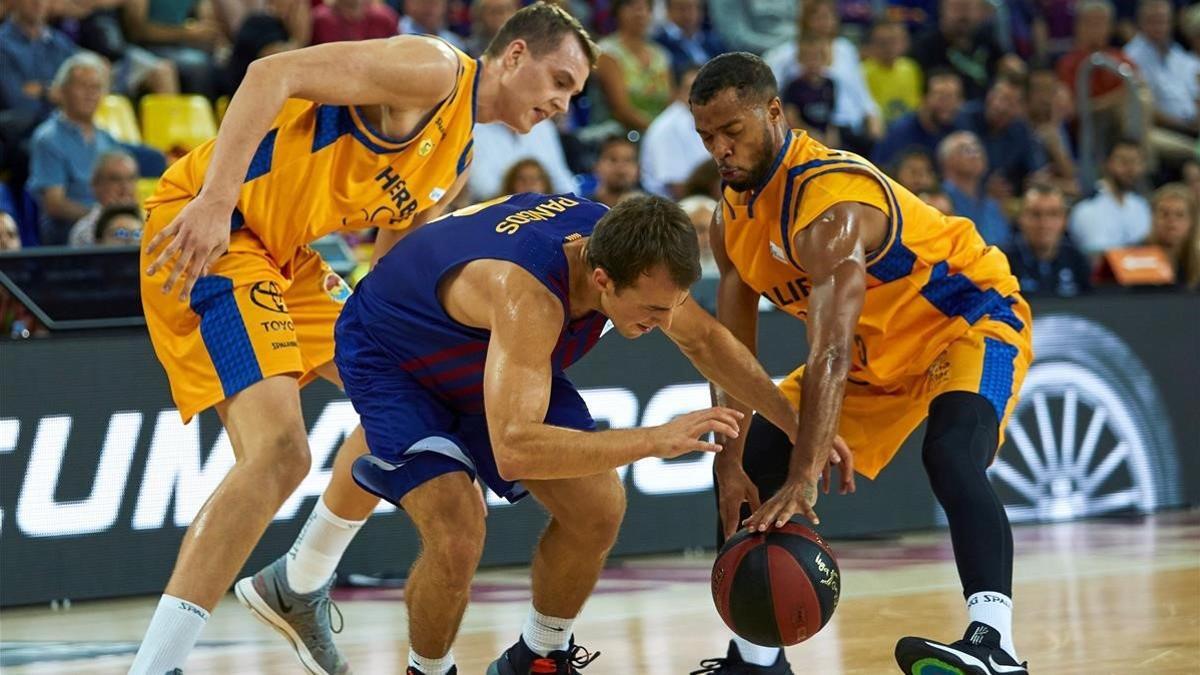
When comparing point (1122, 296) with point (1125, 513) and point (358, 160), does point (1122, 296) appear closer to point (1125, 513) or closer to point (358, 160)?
point (1125, 513)

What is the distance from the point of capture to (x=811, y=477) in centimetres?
443

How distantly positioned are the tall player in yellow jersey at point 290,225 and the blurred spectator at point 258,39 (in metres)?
5.12

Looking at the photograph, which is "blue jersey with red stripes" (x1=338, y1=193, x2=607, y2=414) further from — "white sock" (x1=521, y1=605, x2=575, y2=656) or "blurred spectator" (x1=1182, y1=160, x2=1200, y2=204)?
"blurred spectator" (x1=1182, y1=160, x2=1200, y2=204)

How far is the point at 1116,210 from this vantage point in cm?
1138

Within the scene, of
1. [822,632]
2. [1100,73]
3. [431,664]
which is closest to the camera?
[431,664]

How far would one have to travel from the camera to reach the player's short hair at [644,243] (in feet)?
13.3

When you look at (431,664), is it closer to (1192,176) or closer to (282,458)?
(282,458)

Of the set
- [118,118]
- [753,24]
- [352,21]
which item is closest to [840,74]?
[753,24]

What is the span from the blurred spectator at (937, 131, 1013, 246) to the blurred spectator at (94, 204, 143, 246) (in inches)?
205

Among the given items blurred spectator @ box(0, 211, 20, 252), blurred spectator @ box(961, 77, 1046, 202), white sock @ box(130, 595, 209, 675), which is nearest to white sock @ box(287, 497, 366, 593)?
white sock @ box(130, 595, 209, 675)

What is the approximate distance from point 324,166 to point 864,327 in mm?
1708

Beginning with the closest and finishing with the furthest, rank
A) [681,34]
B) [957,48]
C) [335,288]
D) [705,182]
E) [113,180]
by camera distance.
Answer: [335,288] → [113,180] → [705,182] → [681,34] → [957,48]

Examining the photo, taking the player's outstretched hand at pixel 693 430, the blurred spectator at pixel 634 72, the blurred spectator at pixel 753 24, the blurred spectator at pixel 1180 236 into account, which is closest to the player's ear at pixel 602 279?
the player's outstretched hand at pixel 693 430

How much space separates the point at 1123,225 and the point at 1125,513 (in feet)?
9.64
